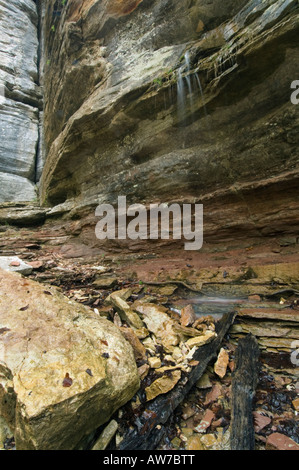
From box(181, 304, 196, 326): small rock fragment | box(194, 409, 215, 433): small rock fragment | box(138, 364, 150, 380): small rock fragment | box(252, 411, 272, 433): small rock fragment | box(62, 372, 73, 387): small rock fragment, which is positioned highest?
box(62, 372, 73, 387): small rock fragment

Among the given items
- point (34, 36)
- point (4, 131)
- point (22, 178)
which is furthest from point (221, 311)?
point (34, 36)

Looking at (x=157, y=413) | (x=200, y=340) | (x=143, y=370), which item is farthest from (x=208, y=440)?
(x=200, y=340)

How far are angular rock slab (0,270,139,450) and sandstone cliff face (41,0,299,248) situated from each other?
4.25m

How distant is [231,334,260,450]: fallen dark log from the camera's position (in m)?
2.10

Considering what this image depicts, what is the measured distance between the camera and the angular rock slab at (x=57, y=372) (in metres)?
1.73

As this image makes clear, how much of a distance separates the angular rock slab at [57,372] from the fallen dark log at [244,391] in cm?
103

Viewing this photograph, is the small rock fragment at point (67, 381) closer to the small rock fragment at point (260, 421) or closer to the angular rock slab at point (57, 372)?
the angular rock slab at point (57, 372)

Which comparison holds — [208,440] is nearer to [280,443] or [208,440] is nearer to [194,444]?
[194,444]

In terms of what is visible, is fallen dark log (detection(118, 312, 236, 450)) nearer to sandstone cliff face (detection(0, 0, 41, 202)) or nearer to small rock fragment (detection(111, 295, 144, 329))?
small rock fragment (detection(111, 295, 144, 329))

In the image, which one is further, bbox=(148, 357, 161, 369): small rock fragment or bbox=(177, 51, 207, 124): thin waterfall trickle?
bbox=(177, 51, 207, 124): thin waterfall trickle

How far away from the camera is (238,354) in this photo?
314 centimetres

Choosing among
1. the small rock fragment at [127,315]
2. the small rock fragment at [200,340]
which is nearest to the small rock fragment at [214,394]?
the small rock fragment at [200,340]

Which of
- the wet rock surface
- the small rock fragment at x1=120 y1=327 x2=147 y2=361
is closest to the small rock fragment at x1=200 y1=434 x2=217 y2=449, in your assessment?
the wet rock surface

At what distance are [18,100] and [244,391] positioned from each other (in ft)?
63.6
